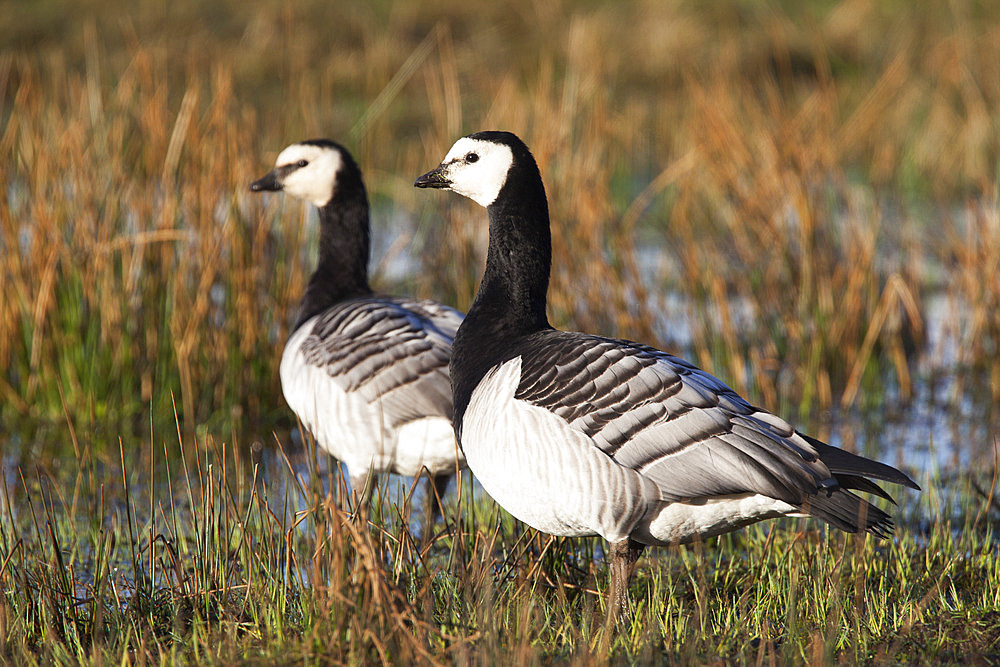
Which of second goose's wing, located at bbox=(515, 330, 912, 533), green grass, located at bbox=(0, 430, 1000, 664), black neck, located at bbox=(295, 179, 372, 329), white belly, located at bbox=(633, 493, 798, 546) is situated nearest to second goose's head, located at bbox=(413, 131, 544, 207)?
second goose's wing, located at bbox=(515, 330, 912, 533)

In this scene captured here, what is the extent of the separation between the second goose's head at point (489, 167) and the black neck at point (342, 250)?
1826 millimetres

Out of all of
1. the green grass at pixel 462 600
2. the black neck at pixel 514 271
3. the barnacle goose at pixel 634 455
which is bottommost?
the green grass at pixel 462 600

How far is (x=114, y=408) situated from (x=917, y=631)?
16.8ft

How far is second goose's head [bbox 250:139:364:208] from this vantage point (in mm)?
6270

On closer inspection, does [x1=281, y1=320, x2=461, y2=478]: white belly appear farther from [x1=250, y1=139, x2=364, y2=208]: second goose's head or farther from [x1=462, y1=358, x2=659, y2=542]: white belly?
[x1=250, y1=139, x2=364, y2=208]: second goose's head

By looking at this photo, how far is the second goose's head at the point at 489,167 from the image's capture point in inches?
174

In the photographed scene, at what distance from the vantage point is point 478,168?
4.48 m

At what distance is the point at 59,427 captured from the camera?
6852 mm

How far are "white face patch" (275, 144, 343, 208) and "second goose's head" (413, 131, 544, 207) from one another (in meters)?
1.91

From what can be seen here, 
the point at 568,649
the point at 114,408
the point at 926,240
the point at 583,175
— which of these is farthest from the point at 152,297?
the point at 926,240

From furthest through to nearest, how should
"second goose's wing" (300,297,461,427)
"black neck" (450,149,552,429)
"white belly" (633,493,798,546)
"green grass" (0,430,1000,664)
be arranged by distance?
"second goose's wing" (300,297,461,427) < "black neck" (450,149,552,429) < "white belly" (633,493,798,546) < "green grass" (0,430,1000,664)

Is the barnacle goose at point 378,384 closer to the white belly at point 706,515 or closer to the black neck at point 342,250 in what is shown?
the black neck at point 342,250

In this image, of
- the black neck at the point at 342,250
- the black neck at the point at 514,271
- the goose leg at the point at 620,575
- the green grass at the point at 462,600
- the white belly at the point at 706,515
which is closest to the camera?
the green grass at the point at 462,600

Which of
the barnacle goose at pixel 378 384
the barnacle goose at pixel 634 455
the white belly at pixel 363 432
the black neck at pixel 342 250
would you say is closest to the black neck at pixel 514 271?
the barnacle goose at pixel 634 455
